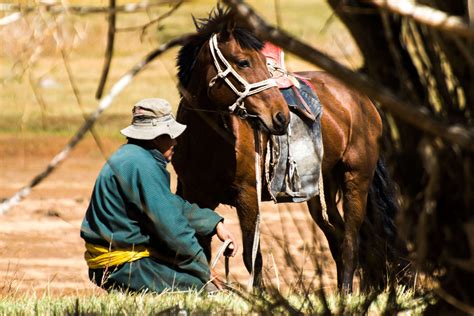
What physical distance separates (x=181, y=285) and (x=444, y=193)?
11.5 feet

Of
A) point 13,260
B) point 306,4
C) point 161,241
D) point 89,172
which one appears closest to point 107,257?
point 161,241

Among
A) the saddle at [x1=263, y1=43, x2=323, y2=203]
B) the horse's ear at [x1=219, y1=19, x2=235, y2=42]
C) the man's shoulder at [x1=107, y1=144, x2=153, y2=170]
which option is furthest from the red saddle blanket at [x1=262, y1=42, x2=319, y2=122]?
the man's shoulder at [x1=107, y1=144, x2=153, y2=170]

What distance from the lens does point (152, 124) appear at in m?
7.54

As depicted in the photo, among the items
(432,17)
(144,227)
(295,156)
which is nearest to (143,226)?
(144,227)

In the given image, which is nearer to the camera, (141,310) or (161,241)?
(141,310)

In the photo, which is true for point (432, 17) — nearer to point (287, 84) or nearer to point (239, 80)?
point (239, 80)

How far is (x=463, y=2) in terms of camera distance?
163 inches

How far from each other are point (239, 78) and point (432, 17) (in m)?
5.41

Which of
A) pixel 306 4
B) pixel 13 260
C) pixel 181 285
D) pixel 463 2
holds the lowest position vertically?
pixel 306 4

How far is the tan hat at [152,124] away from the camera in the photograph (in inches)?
295

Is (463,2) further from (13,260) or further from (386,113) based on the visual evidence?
(13,260)

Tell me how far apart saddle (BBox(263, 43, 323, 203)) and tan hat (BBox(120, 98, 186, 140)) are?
1850 mm

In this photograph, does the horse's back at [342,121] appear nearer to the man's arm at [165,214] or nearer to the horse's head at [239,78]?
the horse's head at [239,78]

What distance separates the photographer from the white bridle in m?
8.62
